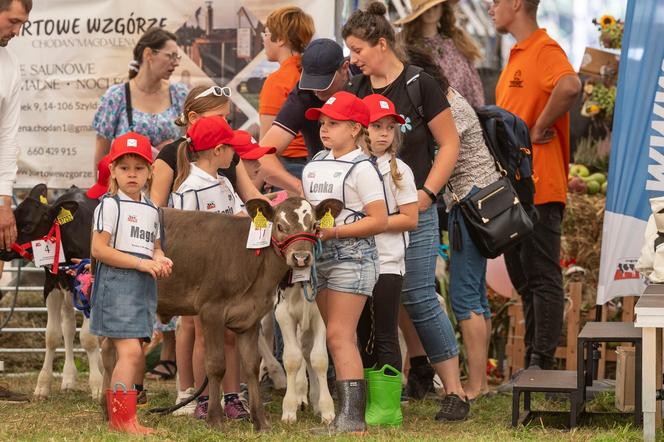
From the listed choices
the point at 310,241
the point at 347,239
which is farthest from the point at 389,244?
the point at 310,241

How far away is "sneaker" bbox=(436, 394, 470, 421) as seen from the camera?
7.03 metres

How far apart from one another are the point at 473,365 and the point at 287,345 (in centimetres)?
142

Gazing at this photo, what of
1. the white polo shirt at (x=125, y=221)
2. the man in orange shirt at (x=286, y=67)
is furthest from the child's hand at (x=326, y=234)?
the man in orange shirt at (x=286, y=67)

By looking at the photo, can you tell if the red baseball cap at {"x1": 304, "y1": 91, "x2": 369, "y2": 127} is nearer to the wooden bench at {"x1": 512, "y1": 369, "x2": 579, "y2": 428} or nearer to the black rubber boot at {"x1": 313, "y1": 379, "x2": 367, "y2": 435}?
the black rubber boot at {"x1": 313, "y1": 379, "x2": 367, "y2": 435}

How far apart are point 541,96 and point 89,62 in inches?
144

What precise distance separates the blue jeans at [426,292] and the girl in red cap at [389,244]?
1.08 feet

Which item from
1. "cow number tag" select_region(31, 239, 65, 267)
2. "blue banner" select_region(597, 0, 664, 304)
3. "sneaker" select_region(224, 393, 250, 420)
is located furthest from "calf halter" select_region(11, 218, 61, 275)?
"blue banner" select_region(597, 0, 664, 304)

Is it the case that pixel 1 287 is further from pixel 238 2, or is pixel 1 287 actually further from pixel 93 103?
pixel 238 2

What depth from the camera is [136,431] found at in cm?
616

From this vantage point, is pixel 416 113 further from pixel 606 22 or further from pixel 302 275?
pixel 606 22

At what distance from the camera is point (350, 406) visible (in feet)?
20.8

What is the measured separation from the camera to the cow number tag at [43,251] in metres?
7.52

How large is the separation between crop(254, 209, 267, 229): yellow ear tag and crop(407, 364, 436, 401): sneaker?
2.37m

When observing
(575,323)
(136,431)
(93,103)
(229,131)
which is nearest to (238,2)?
(93,103)
